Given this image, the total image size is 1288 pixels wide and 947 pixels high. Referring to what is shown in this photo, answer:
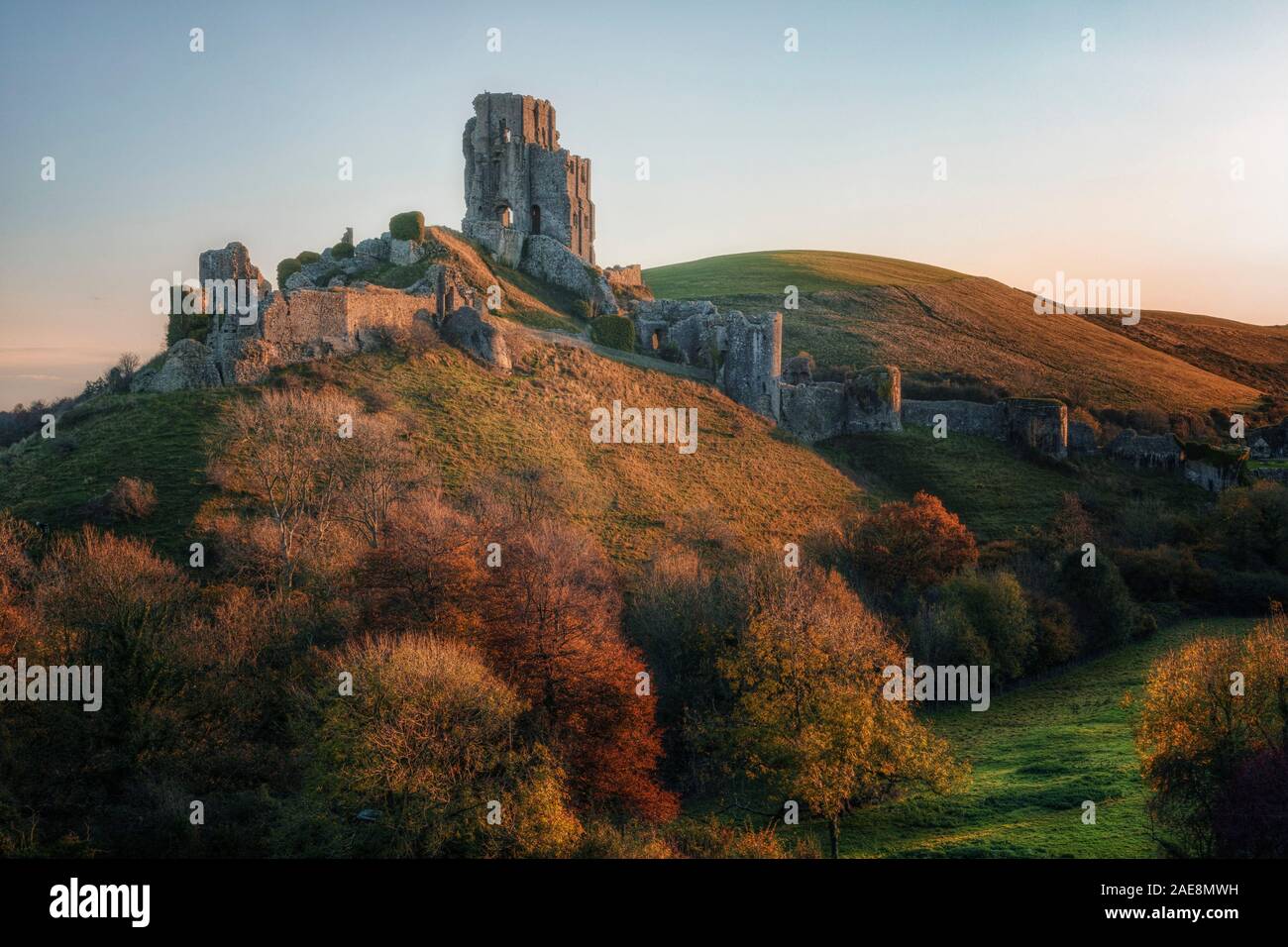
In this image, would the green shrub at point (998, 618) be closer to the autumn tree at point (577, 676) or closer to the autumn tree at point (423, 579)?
the autumn tree at point (577, 676)

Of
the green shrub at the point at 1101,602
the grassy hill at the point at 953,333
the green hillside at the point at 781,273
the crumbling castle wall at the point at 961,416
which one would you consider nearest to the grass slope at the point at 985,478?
the crumbling castle wall at the point at 961,416

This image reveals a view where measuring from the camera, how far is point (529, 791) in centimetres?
2236

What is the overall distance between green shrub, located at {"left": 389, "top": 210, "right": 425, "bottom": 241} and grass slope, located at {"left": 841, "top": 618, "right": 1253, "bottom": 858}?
39.5m

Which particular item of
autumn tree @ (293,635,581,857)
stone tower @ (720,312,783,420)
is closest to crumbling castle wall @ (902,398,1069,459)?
stone tower @ (720,312,783,420)

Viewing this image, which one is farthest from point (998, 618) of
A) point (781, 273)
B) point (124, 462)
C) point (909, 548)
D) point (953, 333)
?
point (781, 273)

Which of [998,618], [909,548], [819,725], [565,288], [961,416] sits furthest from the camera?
[961,416]

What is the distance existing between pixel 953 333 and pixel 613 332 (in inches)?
1881

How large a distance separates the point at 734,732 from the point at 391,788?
9.01 metres

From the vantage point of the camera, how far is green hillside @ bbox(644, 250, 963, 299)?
108625mm

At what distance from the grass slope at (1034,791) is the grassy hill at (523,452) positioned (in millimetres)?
12770

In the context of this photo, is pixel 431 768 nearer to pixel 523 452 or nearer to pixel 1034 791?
pixel 1034 791

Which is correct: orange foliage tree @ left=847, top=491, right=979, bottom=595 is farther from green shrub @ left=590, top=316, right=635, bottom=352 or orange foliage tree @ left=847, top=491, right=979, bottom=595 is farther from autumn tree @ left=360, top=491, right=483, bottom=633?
green shrub @ left=590, top=316, right=635, bottom=352

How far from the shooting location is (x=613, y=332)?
62094 mm
